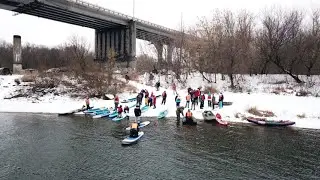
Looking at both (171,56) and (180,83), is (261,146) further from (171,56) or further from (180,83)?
(171,56)

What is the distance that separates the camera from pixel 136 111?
25.3m

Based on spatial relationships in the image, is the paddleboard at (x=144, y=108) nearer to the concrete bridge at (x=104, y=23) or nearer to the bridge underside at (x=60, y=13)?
the concrete bridge at (x=104, y=23)

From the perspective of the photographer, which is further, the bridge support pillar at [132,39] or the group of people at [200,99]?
the bridge support pillar at [132,39]

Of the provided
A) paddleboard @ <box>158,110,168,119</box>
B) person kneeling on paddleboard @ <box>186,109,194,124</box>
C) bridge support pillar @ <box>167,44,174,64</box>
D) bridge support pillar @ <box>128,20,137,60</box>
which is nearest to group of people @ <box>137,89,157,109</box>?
paddleboard @ <box>158,110,168,119</box>

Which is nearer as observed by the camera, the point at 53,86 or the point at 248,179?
the point at 248,179

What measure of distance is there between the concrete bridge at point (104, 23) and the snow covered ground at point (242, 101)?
457 inches

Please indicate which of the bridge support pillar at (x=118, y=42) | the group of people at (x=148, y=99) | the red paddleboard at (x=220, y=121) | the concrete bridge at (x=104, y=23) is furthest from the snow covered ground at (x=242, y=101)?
the bridge support pillar at (x=118, y=42)

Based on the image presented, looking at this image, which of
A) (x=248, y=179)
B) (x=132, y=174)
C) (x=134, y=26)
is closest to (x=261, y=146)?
(x=248, y=179)

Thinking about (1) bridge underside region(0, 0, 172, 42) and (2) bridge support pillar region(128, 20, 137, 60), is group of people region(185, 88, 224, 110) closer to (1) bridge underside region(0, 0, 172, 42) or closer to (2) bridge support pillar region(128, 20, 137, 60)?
(1) bridge underside region(0, 0, 172, 42)

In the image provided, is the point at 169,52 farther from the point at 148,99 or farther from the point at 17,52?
the point at 17,52

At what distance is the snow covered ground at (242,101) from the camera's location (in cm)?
2912

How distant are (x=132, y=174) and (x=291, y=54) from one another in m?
37.5

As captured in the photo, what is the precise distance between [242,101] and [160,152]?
18.5 metres

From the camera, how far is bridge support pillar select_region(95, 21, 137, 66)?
65375 mm
